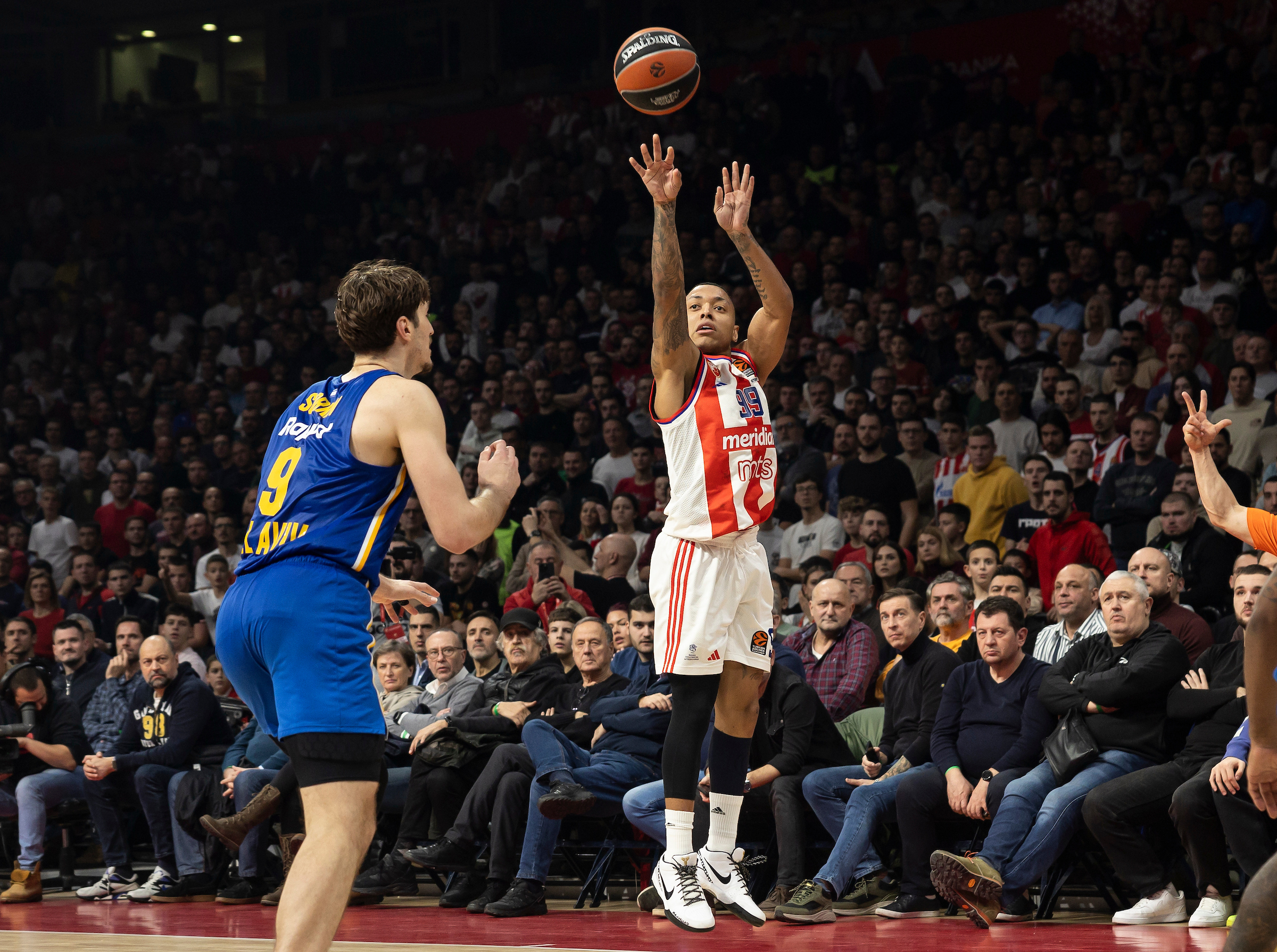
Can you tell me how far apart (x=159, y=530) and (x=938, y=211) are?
27.3 feet

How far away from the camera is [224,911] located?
8227mm

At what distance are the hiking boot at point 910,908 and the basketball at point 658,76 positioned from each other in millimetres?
4029

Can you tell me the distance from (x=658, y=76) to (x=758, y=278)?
1192mm

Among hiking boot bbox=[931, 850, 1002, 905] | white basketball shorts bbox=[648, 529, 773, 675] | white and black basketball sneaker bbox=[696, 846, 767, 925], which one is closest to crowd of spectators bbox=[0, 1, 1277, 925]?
hiking boot bbox=[931, 850, 1002, 905]

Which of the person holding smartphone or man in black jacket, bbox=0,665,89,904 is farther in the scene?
the person holding smartphone

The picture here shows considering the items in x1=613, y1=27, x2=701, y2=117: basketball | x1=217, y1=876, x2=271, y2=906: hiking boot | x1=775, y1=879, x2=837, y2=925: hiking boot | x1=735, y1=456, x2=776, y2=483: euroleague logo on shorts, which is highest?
x1=613, y1=27, x2=701, y2=117: basketball

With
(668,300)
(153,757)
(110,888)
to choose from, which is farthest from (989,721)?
(110,888)

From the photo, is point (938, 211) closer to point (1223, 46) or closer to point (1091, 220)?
point (1091, 220)

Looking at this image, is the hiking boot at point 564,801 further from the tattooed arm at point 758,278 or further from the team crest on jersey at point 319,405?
the team crest on jersey at point 319,405

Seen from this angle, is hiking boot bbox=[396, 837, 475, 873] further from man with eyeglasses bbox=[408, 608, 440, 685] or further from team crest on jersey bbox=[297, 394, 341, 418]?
team crest on jersey bbox=[297, 394, 341, 418]

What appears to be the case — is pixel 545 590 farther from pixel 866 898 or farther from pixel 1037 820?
pixel 1037 820

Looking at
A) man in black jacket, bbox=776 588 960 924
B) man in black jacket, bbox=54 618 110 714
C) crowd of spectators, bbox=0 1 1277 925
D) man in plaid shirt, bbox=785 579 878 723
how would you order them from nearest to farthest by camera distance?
man in black jacket, bbox=776 588 960 924 → crowd of spectators, bbox=0 1 1277 925 → man in plaid shirt, bbox=785 579 878 723 → man in black jacket, bbox=54 618 110 714

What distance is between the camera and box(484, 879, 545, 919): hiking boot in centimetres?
758

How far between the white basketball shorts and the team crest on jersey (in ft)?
6.76
